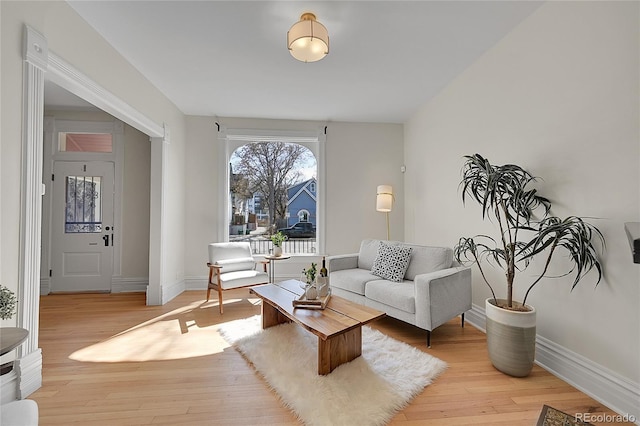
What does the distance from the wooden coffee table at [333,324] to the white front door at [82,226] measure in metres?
3.29

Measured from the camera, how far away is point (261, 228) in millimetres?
5027

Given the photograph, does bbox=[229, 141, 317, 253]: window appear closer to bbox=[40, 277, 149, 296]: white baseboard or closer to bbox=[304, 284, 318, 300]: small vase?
bbox=[40, 277, 149, 296]: white baseboard

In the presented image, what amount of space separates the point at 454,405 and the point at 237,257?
3201mm

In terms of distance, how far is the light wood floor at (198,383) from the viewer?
5.59 ft

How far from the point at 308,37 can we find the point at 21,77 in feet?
6.58

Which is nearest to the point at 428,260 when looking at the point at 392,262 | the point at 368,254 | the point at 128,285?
the point at 392,262

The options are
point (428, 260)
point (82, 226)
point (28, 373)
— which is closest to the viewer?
point (28, 373)

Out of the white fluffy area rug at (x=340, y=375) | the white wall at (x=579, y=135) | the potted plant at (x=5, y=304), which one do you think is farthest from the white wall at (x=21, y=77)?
the white wall at (x=579, y=135)

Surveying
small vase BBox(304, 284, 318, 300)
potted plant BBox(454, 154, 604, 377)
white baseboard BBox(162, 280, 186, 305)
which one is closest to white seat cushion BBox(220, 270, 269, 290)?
white baseboard BBox(162, 280, 186, 305)

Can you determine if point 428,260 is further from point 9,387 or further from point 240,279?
point 9,387

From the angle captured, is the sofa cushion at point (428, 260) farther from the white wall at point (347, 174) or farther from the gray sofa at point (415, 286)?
the white wall at point (347, 174)

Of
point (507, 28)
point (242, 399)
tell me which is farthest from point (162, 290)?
point (507, 28)

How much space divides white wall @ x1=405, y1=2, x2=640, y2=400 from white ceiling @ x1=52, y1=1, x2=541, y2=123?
0.36m

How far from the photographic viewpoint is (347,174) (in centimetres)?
493
